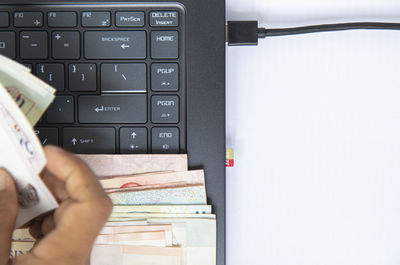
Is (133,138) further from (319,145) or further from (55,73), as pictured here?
(319,145)

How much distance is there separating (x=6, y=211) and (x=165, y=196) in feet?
0.64

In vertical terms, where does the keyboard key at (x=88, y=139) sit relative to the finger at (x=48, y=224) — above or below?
above

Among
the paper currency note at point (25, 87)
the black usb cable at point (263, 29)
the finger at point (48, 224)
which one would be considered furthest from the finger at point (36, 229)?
the black usb cable at point (263, 29)

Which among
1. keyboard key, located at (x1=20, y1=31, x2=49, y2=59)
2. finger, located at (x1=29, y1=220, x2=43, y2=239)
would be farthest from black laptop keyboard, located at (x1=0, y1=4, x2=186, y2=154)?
finger, located at (x1=29, y1=220, x2=43, y2=239)

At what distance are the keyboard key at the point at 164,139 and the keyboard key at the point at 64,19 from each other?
18 cm

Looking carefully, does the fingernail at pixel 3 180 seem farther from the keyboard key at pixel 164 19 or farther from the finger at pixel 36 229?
the keyboard key at pixel 164 19

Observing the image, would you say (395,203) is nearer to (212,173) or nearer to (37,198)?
(212,173)

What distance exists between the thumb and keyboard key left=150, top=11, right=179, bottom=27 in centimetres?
26

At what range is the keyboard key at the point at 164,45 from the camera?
482 millimetres

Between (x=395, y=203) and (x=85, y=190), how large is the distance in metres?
0.45

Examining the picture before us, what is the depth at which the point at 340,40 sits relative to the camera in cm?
54

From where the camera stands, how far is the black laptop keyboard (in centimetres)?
48

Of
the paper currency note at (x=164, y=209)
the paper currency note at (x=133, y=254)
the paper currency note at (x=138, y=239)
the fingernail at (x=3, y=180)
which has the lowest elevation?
the paper currency note at (x=133, y=254)

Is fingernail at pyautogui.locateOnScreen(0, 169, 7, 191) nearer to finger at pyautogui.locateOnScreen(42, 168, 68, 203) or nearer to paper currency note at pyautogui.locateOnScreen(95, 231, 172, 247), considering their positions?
finger at pyautogui.locateOnScreen(42, 168, 68, 203)
